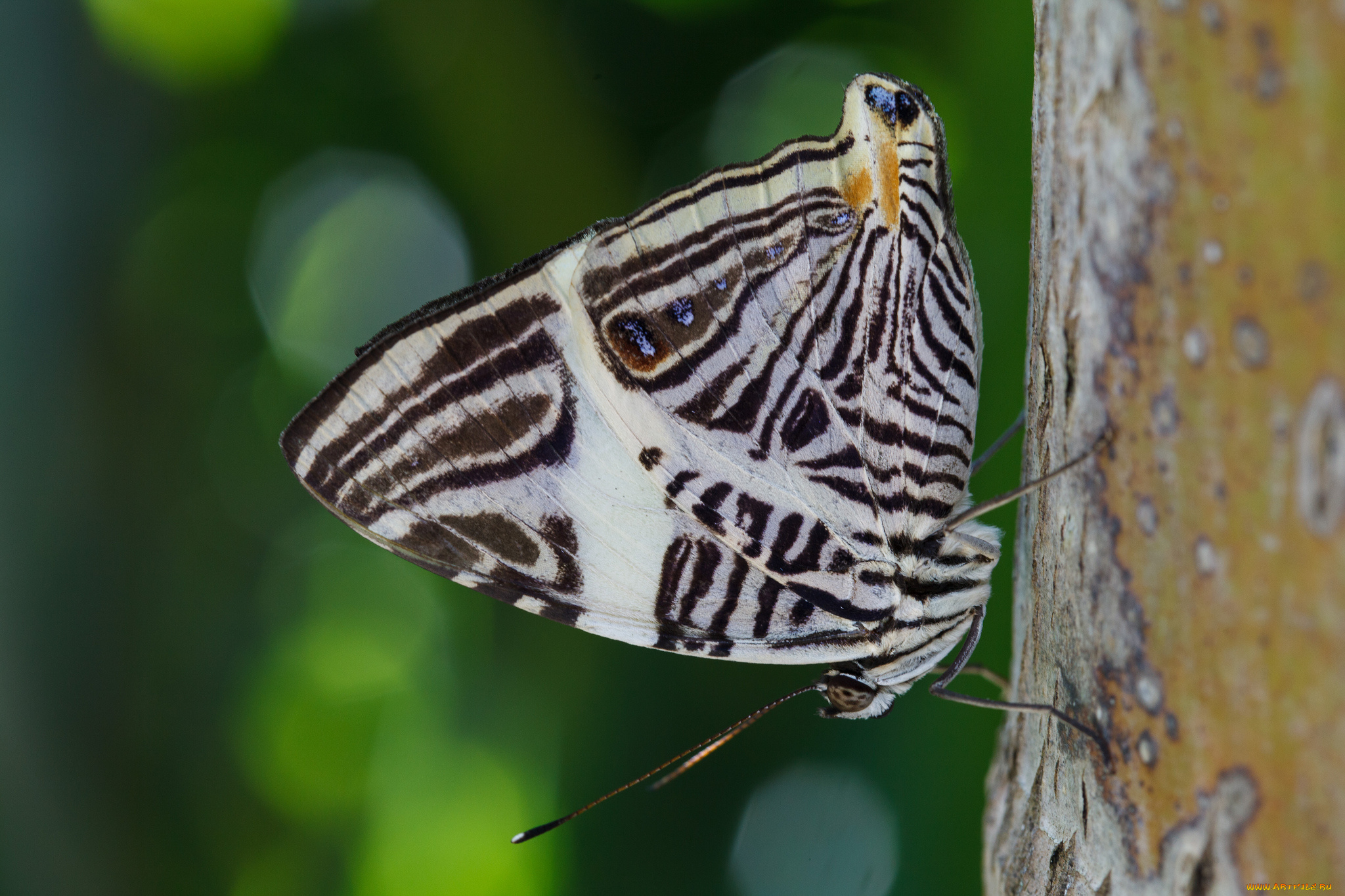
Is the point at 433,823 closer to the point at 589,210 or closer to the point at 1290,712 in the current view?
the point at 589,210

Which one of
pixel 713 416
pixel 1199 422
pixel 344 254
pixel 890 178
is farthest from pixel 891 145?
pixel 344 254

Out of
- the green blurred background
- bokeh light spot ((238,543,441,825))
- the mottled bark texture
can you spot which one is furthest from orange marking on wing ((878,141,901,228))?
bokeh light spot ((238,543,441,825))

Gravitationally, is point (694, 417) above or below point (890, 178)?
below

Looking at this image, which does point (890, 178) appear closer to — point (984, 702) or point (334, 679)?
point (984, 702)

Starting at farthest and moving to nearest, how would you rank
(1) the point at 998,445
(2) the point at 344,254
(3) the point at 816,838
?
(2) the point at 344,254
(3) the point at 816,838
(1) the point at 998,445

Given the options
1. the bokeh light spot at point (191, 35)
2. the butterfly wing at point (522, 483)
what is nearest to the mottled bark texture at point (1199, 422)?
the butterfly wing at point (522, 483)

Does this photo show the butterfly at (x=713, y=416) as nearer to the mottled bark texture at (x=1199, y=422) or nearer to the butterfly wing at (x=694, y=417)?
the butterfly wing at (x=694, y=417)

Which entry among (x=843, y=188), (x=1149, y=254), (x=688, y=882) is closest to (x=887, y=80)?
(x=843, y=188)

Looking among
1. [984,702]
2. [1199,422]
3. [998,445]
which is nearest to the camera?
[1199,422]
